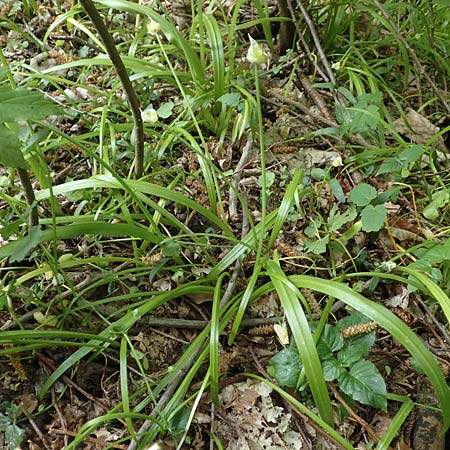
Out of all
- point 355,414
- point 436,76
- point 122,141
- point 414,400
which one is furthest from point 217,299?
point 436,76

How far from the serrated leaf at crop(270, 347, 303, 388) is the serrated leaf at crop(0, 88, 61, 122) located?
2.84 ft

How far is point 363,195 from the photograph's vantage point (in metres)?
1.61

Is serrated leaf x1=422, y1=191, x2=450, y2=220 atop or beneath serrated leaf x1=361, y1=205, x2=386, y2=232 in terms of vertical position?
beneath

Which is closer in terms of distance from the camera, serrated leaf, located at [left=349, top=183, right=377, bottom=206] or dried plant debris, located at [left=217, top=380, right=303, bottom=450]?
dried plant debris, located at [left=217, top=380, right=303, bottom=450]

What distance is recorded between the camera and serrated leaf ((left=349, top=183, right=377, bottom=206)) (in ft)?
5.22

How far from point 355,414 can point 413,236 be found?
0.73 metres

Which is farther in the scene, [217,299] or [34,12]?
[34,12]

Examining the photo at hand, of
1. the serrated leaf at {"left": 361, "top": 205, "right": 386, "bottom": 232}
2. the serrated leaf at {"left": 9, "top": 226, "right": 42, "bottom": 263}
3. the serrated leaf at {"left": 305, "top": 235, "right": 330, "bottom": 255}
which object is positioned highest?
the serrated leaf at {"left": 9, "top": 226, "right": 42, "bottom": 263}

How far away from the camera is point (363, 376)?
1.26 m

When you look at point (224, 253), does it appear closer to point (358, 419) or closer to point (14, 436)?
point (358, 419)

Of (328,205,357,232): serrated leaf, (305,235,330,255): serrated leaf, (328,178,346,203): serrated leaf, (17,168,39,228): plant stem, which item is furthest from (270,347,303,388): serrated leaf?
(17,168,39,228): plant stem

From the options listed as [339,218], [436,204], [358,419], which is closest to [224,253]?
[339,218]

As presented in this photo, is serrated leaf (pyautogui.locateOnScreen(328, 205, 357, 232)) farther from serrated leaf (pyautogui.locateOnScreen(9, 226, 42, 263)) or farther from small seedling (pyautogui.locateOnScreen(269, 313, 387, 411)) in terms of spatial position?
serrated leaf (pyautogui.locateOnScreen(9, 226, 42, 263))

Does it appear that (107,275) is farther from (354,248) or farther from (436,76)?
(436,76)
